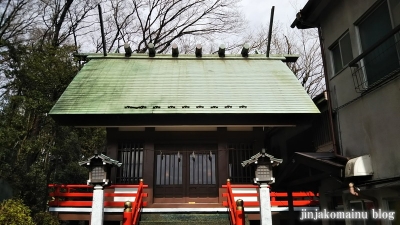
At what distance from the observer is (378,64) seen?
271 inches

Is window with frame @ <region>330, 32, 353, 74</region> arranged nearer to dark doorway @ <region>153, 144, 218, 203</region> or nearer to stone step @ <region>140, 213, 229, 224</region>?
dark doorway @ <region>153, 144, 218, 203</region>

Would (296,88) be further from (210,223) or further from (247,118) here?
(210,223)

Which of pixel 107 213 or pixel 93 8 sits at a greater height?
pixel 93 8

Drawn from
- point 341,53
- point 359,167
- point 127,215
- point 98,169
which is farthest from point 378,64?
point 98,169

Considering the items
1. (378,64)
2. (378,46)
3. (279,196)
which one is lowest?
(279,196)

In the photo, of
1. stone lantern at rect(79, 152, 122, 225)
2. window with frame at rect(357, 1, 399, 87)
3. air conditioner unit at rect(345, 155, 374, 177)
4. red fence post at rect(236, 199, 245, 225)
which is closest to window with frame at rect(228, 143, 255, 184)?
red fence post at rect(236, 199, 245, 225)

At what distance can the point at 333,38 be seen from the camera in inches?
351

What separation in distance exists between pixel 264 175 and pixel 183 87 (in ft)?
16.2

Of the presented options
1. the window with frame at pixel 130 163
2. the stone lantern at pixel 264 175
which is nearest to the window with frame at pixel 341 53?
the stone lantern at pixel 264 175

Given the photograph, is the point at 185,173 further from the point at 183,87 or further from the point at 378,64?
the point at 378,64

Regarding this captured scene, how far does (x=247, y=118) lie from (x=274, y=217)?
3532 millimetres

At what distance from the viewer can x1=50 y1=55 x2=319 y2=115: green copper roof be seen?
10.2 metres

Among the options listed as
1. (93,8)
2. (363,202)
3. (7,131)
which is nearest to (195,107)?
(363,202)

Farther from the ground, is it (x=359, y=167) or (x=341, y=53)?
(x=341, y=53)
